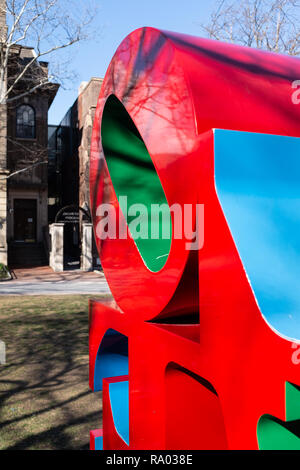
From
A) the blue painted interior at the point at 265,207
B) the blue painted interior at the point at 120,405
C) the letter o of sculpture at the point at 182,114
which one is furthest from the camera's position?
the blue painted interior at the point at 120,405

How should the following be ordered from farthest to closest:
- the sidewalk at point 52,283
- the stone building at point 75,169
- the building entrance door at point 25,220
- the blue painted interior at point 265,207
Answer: the building entrance door at point 25,220 → the stone building at point 75,169 → the sidewalk at point 52,283 → the blue painted interior at point 265,207

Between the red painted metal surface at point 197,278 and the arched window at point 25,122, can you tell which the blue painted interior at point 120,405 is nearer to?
the red painted metal surface at point 197,278

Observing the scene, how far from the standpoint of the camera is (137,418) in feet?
8.46

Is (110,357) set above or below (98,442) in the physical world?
above

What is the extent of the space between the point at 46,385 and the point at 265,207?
4344mm

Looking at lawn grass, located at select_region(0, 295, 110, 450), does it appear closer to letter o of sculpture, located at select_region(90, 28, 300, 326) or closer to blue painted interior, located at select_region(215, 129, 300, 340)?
letter o of sculpture, located at select_region(90, 28, 300, 326)

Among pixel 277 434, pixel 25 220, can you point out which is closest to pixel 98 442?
pixel 277 434

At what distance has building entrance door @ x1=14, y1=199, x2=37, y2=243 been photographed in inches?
1093

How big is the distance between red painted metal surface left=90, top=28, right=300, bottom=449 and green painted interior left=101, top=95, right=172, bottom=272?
29 centimetres

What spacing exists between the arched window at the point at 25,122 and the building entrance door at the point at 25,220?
415 centimetres

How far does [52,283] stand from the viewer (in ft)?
54.2

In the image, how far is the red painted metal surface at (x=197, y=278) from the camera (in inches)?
64.4

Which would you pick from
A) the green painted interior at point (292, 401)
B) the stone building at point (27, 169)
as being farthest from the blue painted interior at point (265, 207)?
the stone building at point (27, 169)

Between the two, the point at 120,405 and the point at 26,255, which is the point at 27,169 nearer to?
the point at 26,255
